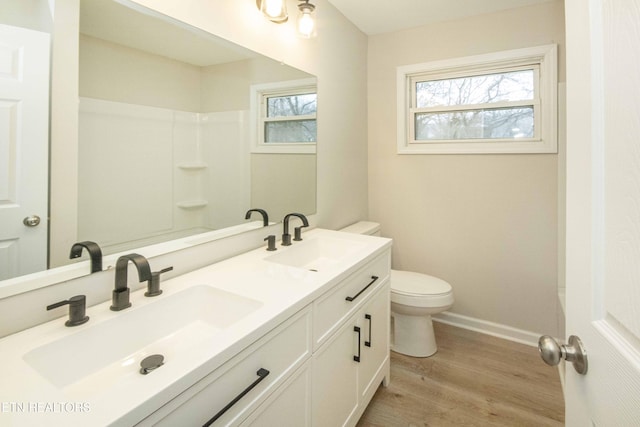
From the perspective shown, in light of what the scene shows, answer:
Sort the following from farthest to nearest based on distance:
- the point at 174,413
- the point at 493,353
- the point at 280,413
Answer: the point at 493,353 < the point at 280,413 < the point at 174,413

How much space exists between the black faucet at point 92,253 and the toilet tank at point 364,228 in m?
1.68

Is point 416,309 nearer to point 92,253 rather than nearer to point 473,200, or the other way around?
point 473,200

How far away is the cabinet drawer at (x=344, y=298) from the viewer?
3.75ft

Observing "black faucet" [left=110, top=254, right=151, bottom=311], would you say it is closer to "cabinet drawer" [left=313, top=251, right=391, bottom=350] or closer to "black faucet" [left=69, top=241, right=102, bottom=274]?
"black faucet" [left=69, top=241, right=102, bottom=274]

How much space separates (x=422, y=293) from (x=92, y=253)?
70.9 inches

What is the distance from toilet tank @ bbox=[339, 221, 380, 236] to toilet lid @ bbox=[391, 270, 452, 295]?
383 mm

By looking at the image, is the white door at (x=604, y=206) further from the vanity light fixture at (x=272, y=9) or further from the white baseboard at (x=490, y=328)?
the white baseboard at (x=490, y=328)

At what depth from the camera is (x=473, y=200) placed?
8.14ft

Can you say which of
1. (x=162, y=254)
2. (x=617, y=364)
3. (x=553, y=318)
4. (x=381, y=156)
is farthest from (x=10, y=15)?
(x=553, y=318)

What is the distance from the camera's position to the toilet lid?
211 cm

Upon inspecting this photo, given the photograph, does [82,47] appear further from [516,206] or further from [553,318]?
[553,318]

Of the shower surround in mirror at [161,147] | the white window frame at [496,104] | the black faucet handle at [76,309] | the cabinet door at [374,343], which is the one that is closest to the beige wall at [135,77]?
the shower surround in mirror at [161,147]

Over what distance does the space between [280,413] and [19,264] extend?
2.72 ft

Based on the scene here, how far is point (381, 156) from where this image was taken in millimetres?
2801
